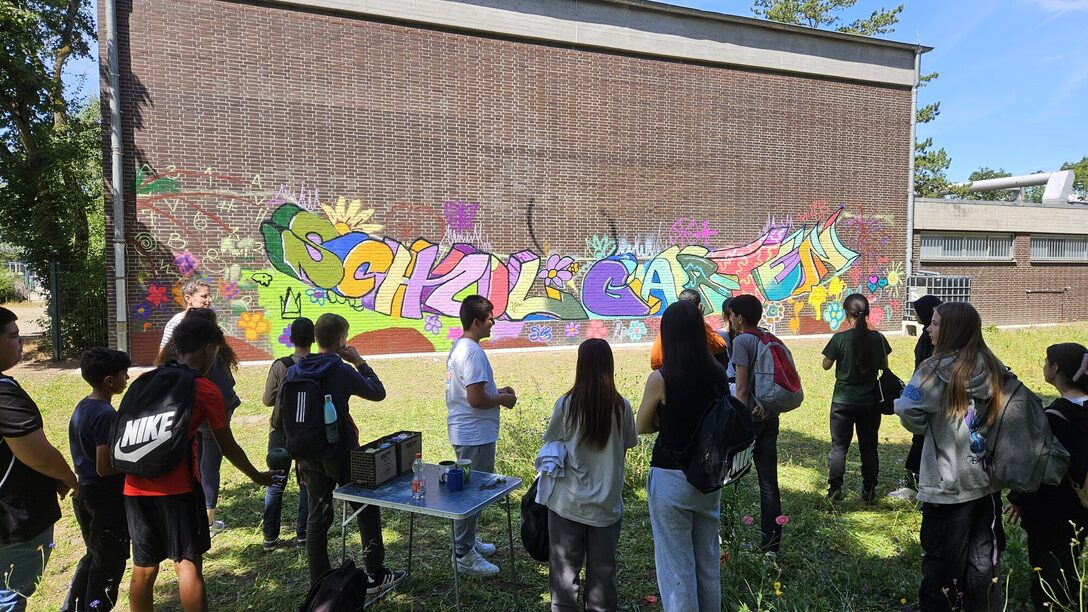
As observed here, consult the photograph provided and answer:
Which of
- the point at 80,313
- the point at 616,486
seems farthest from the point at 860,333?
the point at 80,313

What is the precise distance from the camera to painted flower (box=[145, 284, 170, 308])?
1129 centimetres

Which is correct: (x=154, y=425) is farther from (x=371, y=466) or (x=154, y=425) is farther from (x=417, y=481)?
(x=417, y=481)

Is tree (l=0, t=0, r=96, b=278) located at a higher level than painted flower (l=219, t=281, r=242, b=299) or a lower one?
higher

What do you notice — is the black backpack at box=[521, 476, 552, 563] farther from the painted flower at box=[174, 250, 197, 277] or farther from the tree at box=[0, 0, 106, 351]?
the tree at box=[0, 0, 106, 351]

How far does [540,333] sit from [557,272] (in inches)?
58.1

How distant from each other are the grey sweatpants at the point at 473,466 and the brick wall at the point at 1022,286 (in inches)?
694

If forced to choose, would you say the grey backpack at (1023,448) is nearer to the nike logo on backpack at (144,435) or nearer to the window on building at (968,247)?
the nike logo on backpack at (144,435)

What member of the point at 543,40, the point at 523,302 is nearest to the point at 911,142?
the point at 543,40

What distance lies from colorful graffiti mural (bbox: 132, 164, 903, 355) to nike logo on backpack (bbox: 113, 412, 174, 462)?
985cm

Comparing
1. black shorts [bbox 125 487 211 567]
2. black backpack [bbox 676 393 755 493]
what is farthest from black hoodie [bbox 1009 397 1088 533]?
black shorts [bbox 125 487 211 567]

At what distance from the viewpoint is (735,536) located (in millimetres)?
3738

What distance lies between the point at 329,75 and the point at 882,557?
12.3m

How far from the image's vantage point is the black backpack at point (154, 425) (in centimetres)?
285

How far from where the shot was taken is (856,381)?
5012mm
